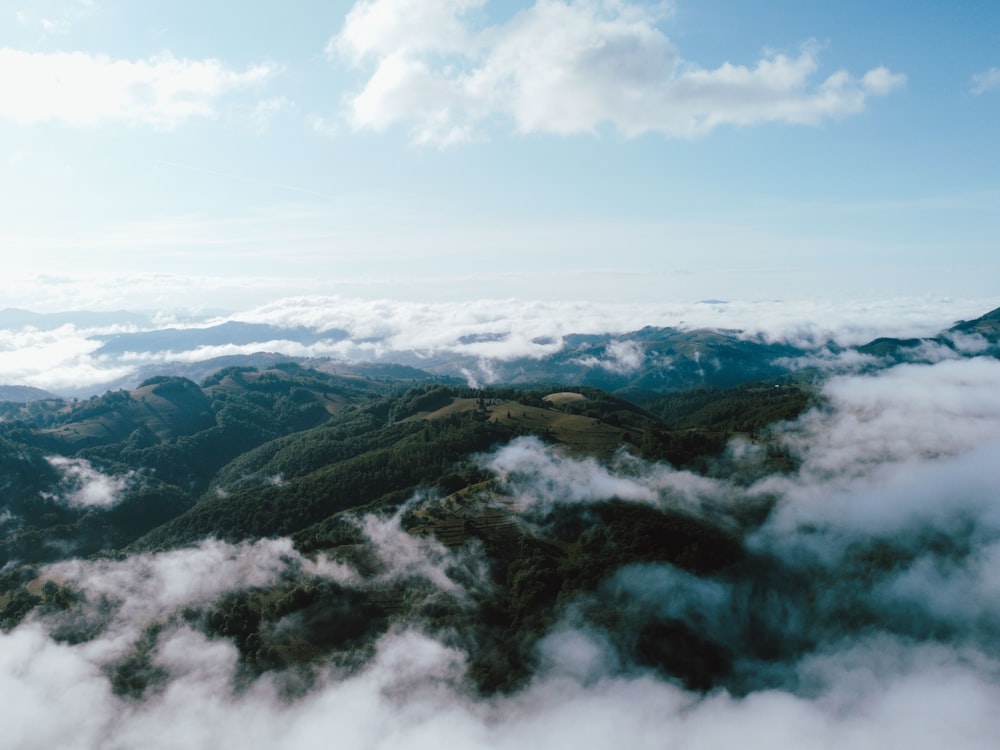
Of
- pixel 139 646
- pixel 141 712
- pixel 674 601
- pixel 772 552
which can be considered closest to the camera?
pixel 141 712

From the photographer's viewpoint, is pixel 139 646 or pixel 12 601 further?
pixel 12 601

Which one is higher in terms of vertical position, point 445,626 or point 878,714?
point 445,626

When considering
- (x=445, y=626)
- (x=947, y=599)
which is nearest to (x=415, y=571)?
(x=445, y=626)

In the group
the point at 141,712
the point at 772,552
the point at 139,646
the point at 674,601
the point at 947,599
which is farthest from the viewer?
the point at 772,552

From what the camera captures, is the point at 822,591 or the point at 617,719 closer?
the point at 617,719

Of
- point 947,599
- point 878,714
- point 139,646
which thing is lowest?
point 878,714

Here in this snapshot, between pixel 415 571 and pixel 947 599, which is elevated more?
pixel 415 571

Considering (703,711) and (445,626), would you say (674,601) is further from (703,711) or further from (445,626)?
(445,626)

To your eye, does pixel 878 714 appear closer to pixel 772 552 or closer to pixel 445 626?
pixel 772 552

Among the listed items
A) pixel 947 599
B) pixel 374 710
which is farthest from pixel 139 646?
pixel 947 599

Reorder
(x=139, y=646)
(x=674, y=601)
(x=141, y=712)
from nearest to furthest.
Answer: (x=141, y=712) < (x=139, y=646) < (x=674, y=601)
